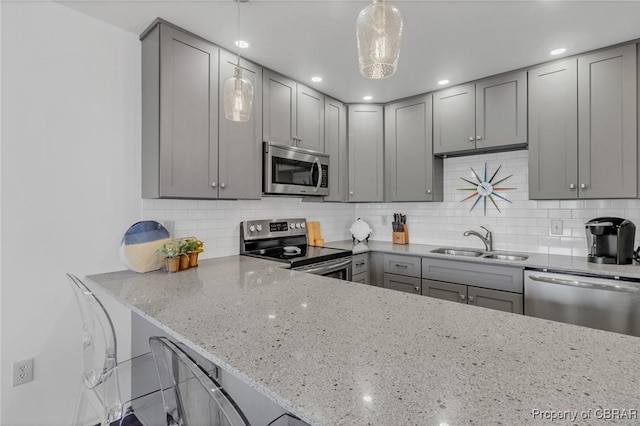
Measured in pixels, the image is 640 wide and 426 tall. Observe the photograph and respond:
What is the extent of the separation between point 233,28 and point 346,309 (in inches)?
73.3

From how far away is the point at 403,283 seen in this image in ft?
9.50

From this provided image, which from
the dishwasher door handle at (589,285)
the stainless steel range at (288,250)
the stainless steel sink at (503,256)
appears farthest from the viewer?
the stainless steel sink at (503,256)

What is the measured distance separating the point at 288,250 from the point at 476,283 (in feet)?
5.20

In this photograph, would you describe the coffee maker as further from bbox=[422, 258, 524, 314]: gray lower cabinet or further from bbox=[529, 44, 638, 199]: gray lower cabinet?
bbox=[422, 258, 524, 314]: gray lower cabinet

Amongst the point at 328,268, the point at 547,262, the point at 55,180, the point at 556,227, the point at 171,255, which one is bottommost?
the point at 328,268

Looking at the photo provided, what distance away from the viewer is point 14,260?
1622mm

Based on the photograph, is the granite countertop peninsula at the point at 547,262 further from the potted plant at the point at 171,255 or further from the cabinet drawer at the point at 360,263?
the potted plant at the point at 171,255

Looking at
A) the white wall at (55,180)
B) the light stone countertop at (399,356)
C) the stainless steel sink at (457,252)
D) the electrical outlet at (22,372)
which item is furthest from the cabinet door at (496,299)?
the electrical outlet at (22,372)

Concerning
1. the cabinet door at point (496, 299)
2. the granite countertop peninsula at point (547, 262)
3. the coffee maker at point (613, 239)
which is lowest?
the cabinet door at point (496, 299)

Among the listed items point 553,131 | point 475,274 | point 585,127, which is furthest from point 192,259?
point 585,127

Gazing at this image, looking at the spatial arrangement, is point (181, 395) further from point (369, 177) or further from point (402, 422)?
point (369, 177)

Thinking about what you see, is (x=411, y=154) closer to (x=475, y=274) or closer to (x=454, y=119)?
(x=454, y=119)

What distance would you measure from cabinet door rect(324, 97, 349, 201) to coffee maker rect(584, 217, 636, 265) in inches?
80.4

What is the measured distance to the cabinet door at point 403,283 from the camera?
2.81 metres
